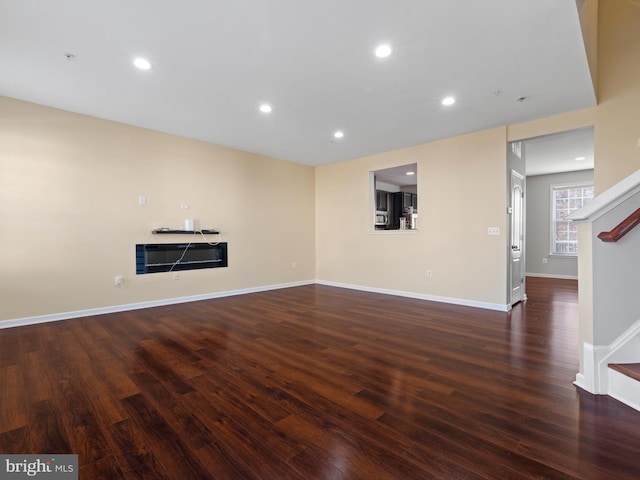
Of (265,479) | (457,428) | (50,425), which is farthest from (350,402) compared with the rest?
(50,425)

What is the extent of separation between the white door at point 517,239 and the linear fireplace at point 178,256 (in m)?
4.75

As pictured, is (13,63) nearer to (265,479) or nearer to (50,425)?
(50,425)

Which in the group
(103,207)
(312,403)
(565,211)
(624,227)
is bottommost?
(312,403)

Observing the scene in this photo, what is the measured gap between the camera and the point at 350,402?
6.24ft

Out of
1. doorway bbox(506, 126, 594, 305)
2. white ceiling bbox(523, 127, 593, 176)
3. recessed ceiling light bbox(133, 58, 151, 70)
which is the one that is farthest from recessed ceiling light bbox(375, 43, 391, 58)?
doorway bbox(506, 126, 594, 305)

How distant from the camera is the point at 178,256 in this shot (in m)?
4.84

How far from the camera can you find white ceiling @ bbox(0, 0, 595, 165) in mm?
2098

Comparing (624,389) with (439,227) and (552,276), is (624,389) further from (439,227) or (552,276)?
(552,276)

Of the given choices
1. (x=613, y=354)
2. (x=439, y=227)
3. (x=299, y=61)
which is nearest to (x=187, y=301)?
(x=299, y=61)

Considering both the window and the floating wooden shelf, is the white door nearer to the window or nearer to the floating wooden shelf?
the window

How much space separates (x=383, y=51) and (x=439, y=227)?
311cm

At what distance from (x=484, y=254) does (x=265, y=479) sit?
420cm

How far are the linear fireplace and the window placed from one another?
789 centimetres

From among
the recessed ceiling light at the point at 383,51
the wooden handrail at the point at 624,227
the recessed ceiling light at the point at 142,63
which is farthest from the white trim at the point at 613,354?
the recessed ceiling light at the point at 142,63
